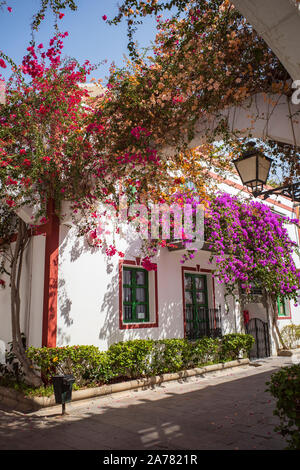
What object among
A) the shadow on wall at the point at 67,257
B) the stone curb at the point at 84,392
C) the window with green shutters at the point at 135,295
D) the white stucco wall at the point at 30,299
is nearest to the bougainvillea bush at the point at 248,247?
the window with green shutters at the point at 135,295

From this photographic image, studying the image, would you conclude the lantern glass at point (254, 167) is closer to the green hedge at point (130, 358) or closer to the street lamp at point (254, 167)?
the street lamp at point (254, 167)

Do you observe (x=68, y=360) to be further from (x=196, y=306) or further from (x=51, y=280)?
(x=196, y=306)

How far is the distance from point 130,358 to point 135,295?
1.85 m

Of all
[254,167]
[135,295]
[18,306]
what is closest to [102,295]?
[135,295]

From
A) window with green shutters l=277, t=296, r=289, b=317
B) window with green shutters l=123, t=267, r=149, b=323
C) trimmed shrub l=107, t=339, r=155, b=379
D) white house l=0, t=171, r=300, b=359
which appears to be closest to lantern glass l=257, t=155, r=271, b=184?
white house l=0, t=171, r=300, b=359

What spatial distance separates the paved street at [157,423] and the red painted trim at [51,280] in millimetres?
1452

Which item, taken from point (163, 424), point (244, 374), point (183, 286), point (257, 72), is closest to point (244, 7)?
point (257, 72)

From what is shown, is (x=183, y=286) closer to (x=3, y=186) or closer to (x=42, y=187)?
(x=42, y=187)

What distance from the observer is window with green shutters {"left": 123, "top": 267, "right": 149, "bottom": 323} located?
29.4ft

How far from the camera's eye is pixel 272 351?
41.8 feet

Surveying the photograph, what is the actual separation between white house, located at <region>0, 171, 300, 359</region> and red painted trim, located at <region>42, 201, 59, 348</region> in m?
0.02

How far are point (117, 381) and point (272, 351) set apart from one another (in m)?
7.36

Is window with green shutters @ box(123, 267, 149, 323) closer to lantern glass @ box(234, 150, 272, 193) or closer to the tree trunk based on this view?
the tree trunk

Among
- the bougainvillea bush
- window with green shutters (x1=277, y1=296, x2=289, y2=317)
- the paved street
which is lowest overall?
the paved street
